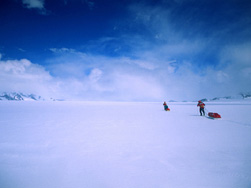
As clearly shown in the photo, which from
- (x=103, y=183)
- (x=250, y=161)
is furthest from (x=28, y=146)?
(x=250, y=161)

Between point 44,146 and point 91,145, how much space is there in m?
1.85

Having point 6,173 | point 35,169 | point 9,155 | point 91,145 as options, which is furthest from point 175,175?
point 9,155

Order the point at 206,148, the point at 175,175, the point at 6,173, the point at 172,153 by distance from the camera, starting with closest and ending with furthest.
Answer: the point at 175,175
the point at 6,173
the point at 172,153
the point at 206,148

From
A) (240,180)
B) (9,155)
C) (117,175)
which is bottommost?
(240,180)

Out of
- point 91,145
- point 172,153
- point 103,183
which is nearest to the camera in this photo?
point 103,183

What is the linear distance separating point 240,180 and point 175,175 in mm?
1401

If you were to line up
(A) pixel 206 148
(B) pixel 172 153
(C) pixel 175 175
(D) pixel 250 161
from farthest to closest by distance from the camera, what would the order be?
1. (A) pixel 206 148
2. (B) pixel 172 153
3. (D) pixel 250 161
4. (C) pixel 175 175

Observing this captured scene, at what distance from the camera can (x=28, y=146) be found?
186 inches

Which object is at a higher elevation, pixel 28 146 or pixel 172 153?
pixel 28 146

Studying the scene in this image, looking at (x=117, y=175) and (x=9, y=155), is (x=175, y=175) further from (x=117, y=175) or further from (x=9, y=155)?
(x=9, y=155)

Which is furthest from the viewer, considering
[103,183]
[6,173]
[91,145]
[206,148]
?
[91,145]

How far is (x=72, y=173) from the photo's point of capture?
3.06m

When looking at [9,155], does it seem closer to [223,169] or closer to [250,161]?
[223,169]

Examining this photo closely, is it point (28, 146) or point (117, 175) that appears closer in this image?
point (117, 175)
